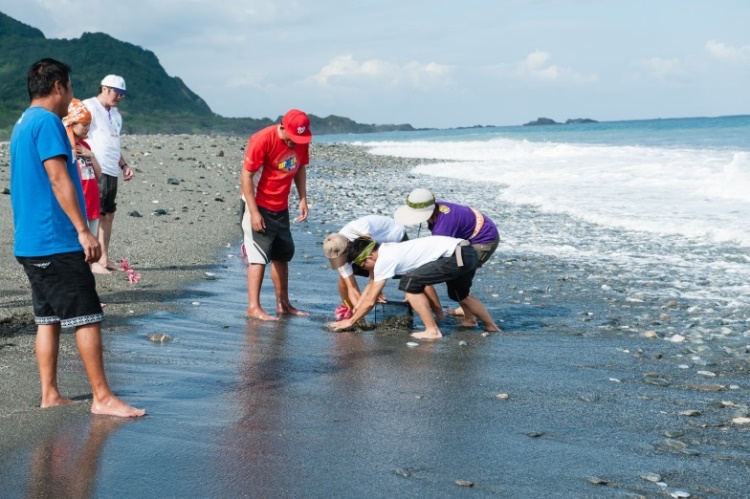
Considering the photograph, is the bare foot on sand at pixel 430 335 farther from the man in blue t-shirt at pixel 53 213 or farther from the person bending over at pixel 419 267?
the man in blue t-shirt at pixel 53 213

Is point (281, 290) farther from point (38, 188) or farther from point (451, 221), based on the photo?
point (38, 188)

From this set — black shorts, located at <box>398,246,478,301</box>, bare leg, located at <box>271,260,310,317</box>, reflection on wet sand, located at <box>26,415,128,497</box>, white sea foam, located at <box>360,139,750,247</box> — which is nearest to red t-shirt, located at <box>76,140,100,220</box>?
bare leg, located at <box>271,260,310,317</box>

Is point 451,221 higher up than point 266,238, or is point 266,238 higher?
point 451,221

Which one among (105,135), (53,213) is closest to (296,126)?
(105,135)

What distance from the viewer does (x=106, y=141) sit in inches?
343

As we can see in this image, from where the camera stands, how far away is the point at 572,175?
26.0 meters

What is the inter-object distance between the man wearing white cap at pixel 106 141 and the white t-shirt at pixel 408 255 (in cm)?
318

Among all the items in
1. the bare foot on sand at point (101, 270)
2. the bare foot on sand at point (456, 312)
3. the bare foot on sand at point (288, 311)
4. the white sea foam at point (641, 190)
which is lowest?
the bare foot on sand at point (456, 312)

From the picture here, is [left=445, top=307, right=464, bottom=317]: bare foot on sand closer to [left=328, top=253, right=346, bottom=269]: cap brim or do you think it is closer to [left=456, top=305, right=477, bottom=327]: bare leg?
[left=456, top=305, right=477, bottom=327]: bare leg

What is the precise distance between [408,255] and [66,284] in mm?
3234

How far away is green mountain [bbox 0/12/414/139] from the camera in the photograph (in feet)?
308

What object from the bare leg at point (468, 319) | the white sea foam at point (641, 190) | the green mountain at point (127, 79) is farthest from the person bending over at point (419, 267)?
the green mountain at point (127, 79)

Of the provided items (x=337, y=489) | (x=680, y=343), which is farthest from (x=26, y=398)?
(x=680, y=343)

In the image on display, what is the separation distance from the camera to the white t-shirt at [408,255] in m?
6.98
